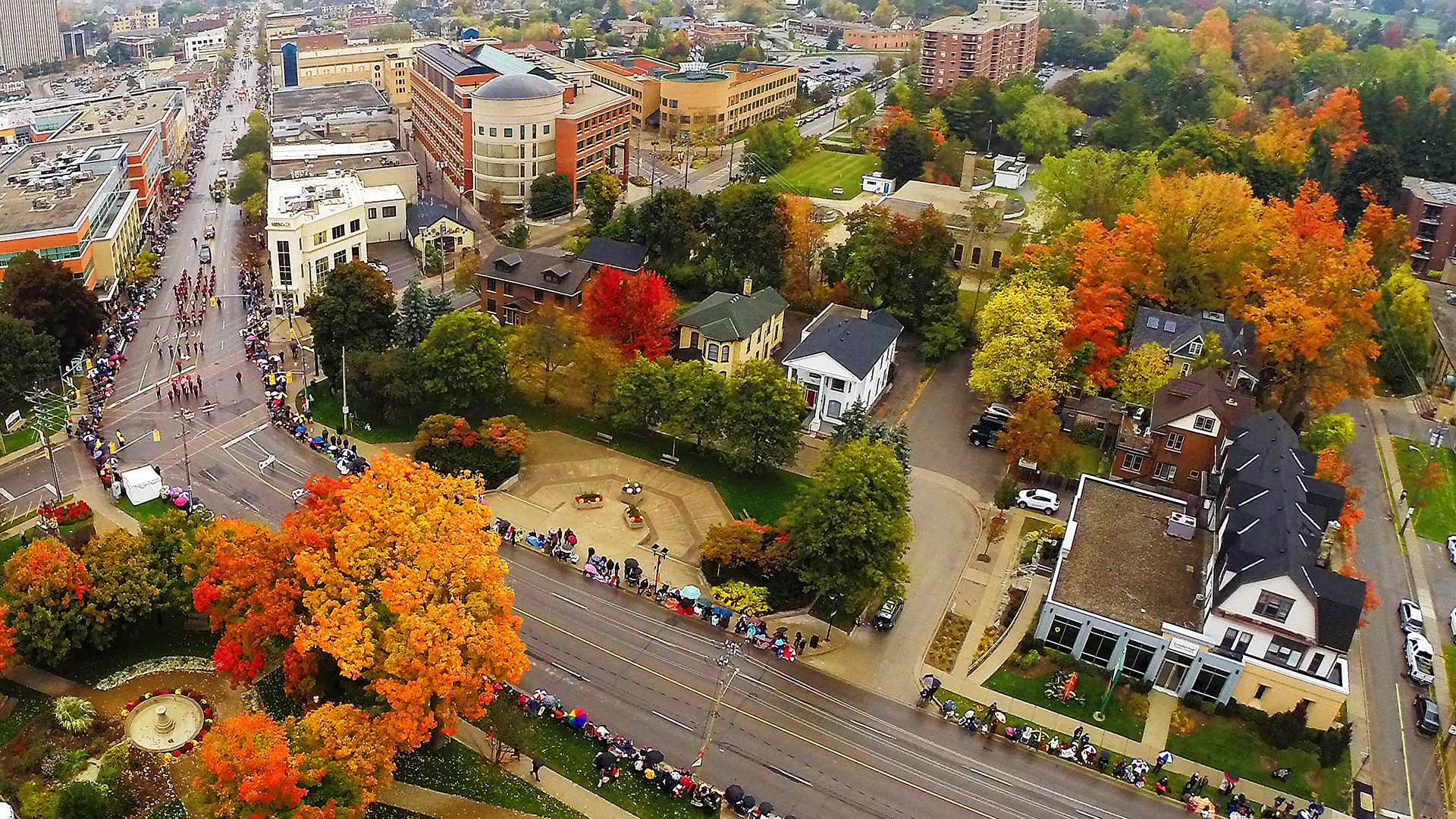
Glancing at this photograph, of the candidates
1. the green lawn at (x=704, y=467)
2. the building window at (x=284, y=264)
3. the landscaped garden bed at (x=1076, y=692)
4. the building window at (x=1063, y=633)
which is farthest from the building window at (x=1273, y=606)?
the building window at (x=284, y=264)

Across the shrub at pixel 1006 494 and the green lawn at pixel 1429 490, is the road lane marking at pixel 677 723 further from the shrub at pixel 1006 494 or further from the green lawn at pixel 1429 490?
the green lawn at pixel 1429 490

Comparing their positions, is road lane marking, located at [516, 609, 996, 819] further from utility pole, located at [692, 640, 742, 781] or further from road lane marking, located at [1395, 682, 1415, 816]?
road lane marking, located at [1395, 682, 1415, 816]

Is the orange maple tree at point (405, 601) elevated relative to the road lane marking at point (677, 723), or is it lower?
elevated

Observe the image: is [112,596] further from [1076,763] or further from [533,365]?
[1076,763]

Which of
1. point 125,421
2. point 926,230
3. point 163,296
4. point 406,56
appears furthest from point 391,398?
point 406,56

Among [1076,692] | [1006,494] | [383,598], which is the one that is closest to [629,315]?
[1006,494]

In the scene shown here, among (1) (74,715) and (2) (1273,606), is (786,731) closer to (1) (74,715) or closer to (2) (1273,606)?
(2) (1273,606)
